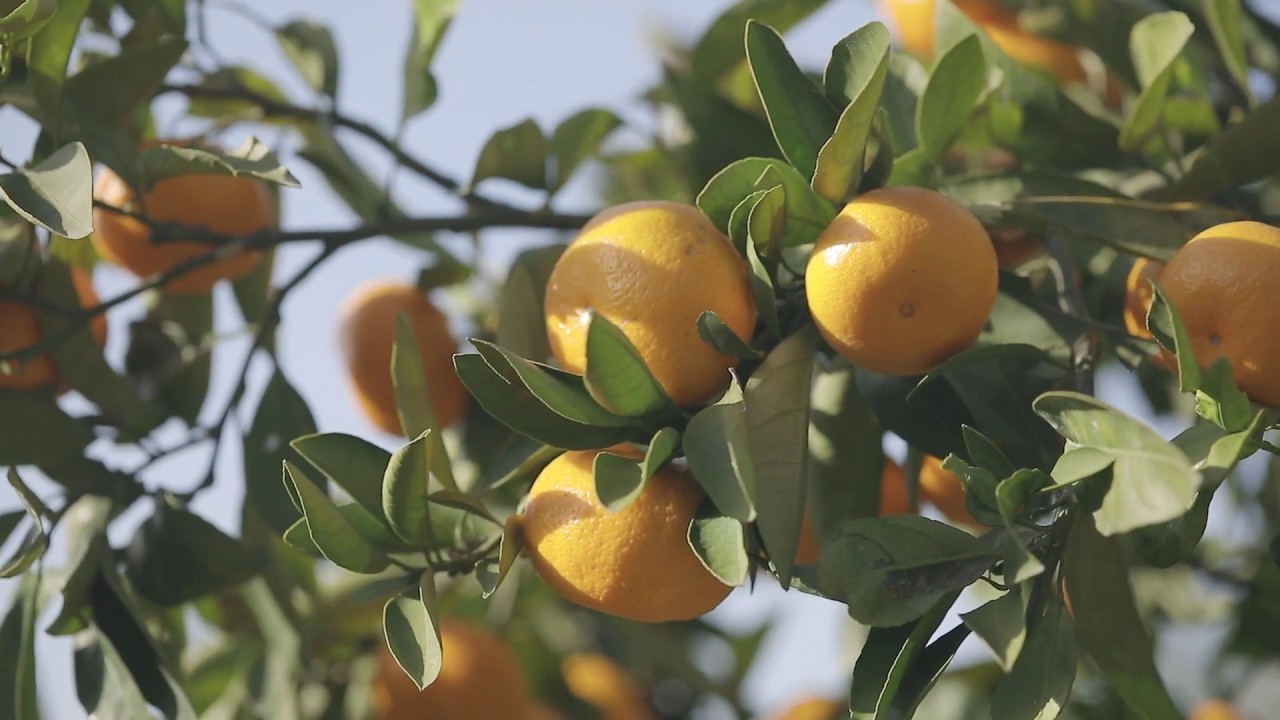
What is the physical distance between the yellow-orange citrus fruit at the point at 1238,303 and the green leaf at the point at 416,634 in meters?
0.56

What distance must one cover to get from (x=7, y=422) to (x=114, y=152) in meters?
0.28

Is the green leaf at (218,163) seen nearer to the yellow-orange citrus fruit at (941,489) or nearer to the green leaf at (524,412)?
the green leaf at (524,412)

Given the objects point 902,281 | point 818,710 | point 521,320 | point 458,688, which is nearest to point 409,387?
point 521,320

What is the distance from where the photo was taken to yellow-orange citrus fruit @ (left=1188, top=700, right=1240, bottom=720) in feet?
6.63

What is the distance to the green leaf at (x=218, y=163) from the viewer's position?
1.06 metres

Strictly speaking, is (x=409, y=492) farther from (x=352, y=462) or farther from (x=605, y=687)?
(x=605, y=687)

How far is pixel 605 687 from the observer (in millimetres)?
2234

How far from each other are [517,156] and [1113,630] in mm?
805

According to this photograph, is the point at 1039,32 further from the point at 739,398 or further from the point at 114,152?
the point at 114,152

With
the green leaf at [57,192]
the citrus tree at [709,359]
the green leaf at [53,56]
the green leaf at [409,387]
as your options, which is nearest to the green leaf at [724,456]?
the citrus tree at [709,359]

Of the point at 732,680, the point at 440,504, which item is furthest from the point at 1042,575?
the point at 732,680

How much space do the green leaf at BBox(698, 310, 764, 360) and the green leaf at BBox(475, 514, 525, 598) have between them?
0.21 meters

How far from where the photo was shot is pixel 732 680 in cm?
236

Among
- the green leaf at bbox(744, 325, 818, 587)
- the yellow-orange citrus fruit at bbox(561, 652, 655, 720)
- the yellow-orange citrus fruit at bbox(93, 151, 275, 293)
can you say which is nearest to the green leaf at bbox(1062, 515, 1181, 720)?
the green leaf at bbox(744, 325, 818, 587)
